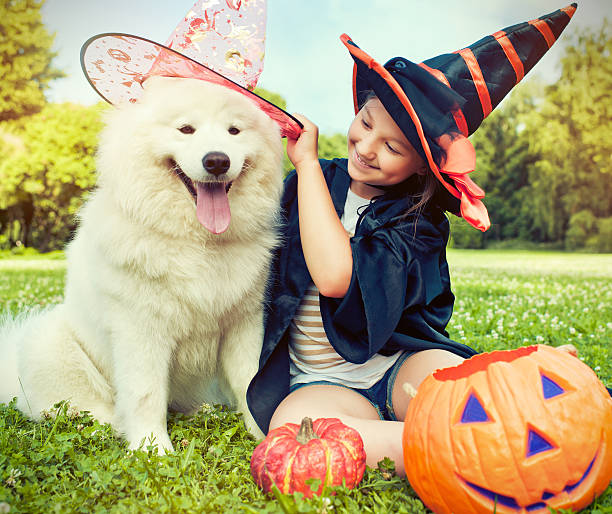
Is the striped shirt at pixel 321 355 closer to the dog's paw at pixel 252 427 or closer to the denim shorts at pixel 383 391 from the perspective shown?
the denim shorts at pixel 383 391

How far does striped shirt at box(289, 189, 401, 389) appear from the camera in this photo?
8.02 ft

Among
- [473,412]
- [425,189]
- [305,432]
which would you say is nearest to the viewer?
[473,412]

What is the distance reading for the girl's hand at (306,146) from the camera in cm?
224

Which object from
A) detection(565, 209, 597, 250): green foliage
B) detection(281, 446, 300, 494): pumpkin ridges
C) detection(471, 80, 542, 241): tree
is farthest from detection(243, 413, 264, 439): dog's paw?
detection(471, 80, 542, 241): tree

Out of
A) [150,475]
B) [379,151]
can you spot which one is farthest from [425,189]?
[150,475]

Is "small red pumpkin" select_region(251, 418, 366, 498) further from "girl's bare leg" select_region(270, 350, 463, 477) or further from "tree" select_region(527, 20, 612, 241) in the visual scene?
"tree" select_region(527, 20, 612, 241)

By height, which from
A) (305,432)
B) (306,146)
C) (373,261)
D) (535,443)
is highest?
(306,146)

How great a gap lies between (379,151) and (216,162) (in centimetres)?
71

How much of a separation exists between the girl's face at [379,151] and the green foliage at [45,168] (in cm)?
1891

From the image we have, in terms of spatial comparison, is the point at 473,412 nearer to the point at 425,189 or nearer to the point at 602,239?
the point at 425,189

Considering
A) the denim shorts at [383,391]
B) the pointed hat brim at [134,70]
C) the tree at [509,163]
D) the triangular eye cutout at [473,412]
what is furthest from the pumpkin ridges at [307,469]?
the tree at [509,163]

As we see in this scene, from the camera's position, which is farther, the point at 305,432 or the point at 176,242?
the point at 176,242

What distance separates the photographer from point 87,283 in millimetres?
2455

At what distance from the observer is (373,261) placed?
2158 mm
